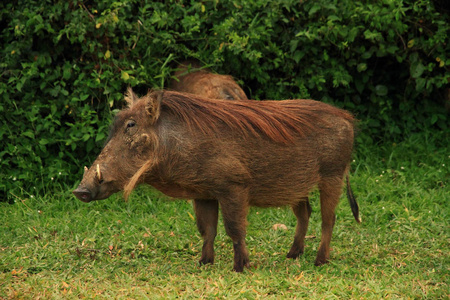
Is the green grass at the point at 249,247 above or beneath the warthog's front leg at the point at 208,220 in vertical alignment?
beneath

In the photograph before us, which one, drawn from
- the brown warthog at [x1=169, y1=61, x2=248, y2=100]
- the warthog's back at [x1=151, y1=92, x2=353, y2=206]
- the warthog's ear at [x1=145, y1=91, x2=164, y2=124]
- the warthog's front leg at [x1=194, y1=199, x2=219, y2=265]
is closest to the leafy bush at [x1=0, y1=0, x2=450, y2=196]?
the brown warthog at [x1=169, y1=61, x2=248, y2=100]

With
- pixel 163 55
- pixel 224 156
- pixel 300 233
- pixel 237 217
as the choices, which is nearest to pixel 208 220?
pixel 237 217

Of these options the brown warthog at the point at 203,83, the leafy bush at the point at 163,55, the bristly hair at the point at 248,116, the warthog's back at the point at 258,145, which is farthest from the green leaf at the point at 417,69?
the bristly hair at the point at 248,116

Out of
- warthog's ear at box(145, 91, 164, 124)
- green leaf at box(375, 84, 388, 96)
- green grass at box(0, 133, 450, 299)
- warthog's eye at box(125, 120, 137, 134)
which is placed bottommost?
green grass at box(0, 133, 450, 299)

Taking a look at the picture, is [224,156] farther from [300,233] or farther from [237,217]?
[300,233]

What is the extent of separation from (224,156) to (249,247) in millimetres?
1166

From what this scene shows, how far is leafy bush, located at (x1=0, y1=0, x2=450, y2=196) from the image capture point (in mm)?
6574

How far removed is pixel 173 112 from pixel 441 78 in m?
3.60

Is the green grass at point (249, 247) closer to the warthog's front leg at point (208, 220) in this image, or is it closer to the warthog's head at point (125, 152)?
the warthog's front leg at point (208, 220)

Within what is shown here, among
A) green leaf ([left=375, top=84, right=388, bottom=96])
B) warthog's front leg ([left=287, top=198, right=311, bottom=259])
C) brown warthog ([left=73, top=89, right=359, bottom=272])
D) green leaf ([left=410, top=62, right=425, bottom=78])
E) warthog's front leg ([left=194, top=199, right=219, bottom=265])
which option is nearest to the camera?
brown warthog ([left=73, top=89, right=359, bottom=272])

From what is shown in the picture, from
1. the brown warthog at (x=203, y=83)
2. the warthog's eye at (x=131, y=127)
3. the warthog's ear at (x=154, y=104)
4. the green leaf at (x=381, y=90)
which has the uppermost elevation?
the warthog's ear at (x=154, y=104)

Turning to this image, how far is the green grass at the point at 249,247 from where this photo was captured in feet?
15.0

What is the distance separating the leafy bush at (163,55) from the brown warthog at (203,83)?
11cm

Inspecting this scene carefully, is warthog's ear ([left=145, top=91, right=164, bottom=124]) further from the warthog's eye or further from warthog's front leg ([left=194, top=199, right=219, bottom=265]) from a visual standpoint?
warthog's front leg ([left=194, top=199, right=219, bottom=265])
